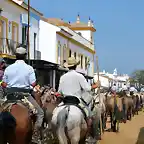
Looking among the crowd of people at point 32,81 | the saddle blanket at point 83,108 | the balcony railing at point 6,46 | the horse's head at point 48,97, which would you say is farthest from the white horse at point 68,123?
the balcony railing at point 6,46

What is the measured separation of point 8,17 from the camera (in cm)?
3222

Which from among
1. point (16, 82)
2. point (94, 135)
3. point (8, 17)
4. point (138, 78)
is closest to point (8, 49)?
point (8, 17)

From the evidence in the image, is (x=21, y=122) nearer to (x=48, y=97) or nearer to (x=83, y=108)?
(x=83, y=108)

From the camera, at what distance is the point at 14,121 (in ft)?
28.6

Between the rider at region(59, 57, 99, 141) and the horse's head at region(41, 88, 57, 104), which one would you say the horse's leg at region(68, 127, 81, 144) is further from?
the horse's head at region(41, 88, 57, 104)

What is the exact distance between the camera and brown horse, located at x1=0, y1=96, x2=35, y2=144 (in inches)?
341

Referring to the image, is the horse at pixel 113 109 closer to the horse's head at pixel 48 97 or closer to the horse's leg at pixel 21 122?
the horse's head at pixel 48 97

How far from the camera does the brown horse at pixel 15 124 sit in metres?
8.67

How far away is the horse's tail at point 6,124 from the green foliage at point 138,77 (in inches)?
3544

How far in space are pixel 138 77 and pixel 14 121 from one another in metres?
97.2

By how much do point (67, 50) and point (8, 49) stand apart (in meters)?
18.4

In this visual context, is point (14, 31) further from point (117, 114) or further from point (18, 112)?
point (18, 112)

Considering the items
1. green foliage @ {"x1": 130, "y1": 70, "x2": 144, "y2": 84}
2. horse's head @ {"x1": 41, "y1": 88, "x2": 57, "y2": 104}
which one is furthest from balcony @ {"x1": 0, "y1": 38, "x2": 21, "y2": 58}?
green foliage @ {"x1": 130, "y1": 70, "x2": 144, "y2": 84}

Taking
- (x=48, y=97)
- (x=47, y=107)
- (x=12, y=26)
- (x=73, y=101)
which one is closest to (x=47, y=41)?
Result: (x=12, y=26)
